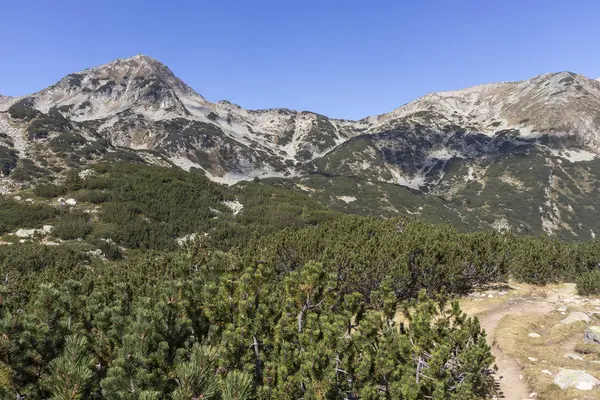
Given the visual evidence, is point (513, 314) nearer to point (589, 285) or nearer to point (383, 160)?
point (589, 285)

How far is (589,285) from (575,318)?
5.52 metres

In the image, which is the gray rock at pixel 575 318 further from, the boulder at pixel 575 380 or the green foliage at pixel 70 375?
the green foliage at pixel 70 375

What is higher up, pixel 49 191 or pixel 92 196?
pixel 49 191

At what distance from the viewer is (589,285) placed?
60.8 ft

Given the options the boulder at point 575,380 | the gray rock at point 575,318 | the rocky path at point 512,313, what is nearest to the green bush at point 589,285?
the rocky path at point 512,313

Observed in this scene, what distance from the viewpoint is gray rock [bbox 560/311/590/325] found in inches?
567

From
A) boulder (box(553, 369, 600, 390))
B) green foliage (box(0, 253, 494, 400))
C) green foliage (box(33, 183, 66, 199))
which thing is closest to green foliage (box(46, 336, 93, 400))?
green foliage (box(0, 253, 494, 400))

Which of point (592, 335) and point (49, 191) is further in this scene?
point (49, 191)

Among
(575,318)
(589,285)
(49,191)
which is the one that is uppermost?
(49,191)

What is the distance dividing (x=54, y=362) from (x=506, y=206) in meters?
145

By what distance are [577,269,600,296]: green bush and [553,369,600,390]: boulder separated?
11966 millimetres

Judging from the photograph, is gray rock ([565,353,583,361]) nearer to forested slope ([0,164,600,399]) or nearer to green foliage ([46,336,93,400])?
forested slope ([0,164,600,399])

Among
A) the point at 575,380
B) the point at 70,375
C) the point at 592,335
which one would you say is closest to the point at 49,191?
the point at 70,375

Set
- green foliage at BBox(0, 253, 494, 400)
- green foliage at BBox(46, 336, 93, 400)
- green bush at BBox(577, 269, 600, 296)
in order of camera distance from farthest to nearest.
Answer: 1. green bush at BBox(577, 269, 600, 296)
2. green foliage at BBox(0, 253, 494, 400)
3. green foliage at BBox(46, 336, 93, 400)
